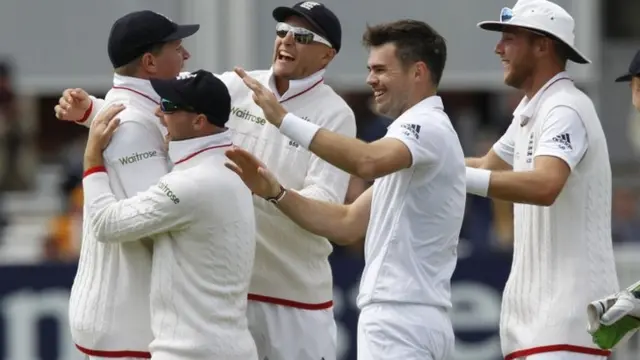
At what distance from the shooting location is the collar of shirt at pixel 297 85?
7367mm

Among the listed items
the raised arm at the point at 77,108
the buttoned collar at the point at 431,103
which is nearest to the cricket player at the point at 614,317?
the buttoned collar at the point at 431,103

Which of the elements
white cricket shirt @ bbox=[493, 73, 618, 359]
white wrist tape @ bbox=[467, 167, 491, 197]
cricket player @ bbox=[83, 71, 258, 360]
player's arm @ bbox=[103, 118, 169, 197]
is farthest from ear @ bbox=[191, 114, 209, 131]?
white cricket shirt @ bbox=[493, 73, 618, 359]

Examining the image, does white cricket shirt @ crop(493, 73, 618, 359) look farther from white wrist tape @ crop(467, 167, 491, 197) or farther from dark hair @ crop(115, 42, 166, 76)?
dark hair @ crop(115, 42, 166, 76)

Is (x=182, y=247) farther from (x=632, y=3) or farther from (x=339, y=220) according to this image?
(x=632, y=3)

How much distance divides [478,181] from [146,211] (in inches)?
52.1

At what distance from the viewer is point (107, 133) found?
21.9 ft

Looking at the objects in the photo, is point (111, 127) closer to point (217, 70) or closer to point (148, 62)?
point (148, 62)

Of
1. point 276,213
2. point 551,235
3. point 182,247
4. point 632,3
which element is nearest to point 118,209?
point 182,247

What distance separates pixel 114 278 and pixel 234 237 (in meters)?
0.53

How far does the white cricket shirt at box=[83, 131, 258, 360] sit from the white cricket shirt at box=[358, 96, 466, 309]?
510mm

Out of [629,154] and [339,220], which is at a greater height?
[339,220]

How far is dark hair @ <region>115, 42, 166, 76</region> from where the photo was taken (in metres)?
6.85

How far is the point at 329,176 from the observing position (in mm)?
7328

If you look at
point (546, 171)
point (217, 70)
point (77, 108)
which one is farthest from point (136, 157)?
point (217, 70)
